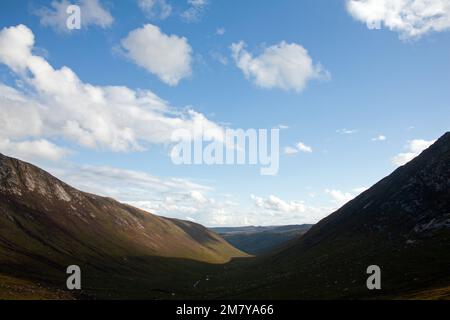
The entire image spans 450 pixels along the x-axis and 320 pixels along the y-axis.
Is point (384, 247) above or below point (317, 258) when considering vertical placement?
above

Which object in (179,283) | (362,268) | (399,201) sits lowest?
(179,283)

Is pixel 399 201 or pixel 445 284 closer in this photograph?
pixel 445 284

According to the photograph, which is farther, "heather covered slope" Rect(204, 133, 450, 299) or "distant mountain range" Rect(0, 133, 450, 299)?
"distant mountain range" Rect(0, 133, 450, 299)

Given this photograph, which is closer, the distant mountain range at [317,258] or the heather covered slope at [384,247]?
the heather covered slope at [384,247]

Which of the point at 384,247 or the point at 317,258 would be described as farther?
the point at 317,258

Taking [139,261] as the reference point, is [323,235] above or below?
above

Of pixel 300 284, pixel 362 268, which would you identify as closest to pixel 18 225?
pixel 300 284

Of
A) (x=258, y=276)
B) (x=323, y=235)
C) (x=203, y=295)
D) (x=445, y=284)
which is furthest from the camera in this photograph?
(x=323, y=235)

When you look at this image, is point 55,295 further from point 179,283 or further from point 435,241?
point 435,241
